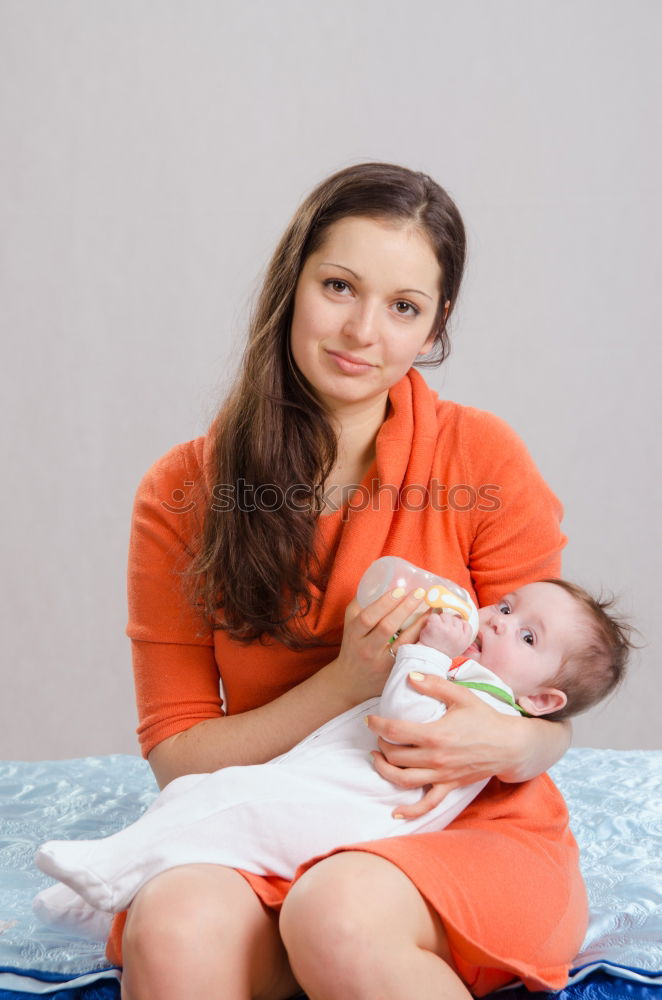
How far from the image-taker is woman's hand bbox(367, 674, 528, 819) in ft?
5.15

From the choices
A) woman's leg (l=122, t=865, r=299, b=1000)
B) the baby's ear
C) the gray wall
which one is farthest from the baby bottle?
the gray wall

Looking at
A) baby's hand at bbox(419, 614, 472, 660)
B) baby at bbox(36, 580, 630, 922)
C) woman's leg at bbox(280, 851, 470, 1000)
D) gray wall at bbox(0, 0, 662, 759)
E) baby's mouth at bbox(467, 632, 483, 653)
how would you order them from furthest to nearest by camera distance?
gray wall at bbox(0, 0, 662, 759) < baby's mouth at bbox(467, 632, 483, 653) < baby's hand at bbox(419, 614, 472, 660) < baby at bbox(36, 580, 630, 922) < woman's leg at bbox(280, 851, 470, 1000)

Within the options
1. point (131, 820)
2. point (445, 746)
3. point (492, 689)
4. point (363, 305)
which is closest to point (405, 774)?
point (445, 746)

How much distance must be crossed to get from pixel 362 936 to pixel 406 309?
Answer: 3.24 ft

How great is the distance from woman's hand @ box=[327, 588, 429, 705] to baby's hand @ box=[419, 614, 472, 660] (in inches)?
1.6

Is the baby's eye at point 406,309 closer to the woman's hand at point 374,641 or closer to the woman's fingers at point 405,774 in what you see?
the woman's hand at point 374,641

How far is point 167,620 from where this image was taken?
6.54ft

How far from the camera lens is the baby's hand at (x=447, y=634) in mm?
1669

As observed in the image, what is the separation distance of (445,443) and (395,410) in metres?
0.11

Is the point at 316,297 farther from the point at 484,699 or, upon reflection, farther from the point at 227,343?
the point at 227,343

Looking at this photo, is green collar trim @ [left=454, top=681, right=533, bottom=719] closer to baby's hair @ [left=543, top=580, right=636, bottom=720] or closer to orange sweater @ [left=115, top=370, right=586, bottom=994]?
baby's hair @ [left=543, top=580, right=636, bottom=720]

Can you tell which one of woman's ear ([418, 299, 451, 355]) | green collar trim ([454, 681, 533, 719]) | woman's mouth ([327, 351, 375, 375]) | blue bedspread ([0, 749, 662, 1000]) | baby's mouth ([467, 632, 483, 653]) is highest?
woman's ear ([418, 299, 451, 355])

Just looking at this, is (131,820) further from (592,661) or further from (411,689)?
(592,661)

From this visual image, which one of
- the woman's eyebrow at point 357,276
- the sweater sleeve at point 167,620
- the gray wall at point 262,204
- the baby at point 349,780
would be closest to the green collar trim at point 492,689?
the baby at point 349,780
